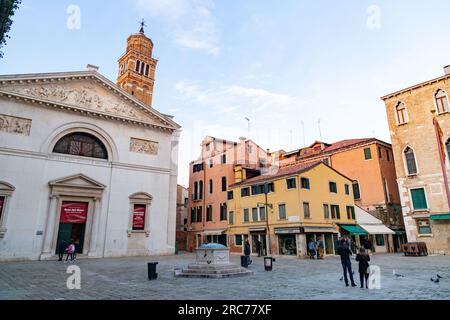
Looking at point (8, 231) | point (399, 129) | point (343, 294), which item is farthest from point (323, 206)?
point (8, 231)

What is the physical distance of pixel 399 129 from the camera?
94.2ft

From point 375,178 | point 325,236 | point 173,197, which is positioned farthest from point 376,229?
point 173,197

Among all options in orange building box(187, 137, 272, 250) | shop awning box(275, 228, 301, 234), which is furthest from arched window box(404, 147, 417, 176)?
orange building box(187, 137, 272, 250)

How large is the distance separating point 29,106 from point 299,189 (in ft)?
73.7

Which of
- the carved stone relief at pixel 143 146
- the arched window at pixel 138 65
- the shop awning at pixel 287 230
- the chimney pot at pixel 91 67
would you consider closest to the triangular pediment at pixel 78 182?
the carved stone relief at pixel 143 146

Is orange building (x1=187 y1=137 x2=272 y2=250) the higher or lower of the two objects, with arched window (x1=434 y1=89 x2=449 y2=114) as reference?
lower

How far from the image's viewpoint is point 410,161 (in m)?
27.7

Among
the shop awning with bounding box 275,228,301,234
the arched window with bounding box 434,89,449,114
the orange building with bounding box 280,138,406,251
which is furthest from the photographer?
the orange building with bounding box 280,138,406,251

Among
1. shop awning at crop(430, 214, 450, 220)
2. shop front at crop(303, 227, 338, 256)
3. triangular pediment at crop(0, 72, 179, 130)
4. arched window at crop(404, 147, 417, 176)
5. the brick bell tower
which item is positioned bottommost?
shop front at crop(303, 227, 338, 256)

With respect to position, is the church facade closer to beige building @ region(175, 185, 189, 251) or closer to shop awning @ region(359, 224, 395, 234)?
beige building @ region(175, 185, 189, 251)

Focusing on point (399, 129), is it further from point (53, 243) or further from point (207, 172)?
point (53, 243)

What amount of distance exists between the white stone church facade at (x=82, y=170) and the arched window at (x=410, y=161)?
73.6ft

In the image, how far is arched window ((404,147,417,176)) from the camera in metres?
27.4

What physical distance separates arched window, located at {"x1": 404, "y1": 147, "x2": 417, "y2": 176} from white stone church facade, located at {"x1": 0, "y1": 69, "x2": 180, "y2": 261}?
2243 centimetres
